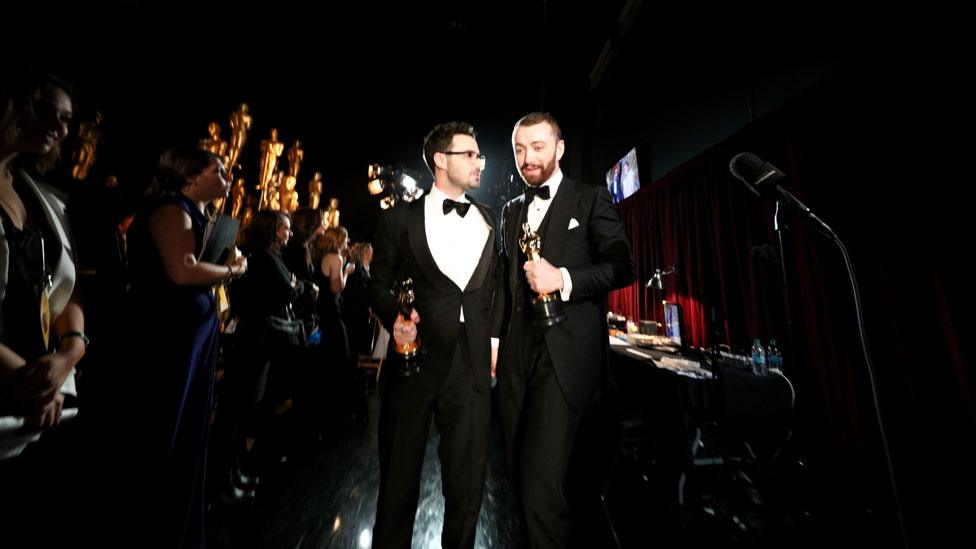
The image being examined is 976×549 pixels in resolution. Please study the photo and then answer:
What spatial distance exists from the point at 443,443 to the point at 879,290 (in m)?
3.37

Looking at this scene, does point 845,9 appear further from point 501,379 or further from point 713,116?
point 501,379

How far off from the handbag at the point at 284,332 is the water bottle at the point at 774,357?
4402mm

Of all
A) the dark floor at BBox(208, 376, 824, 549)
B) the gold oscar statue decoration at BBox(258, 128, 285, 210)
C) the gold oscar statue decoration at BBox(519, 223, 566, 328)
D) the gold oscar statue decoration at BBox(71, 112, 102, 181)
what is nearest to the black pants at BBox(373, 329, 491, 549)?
the gold oscar statue decoration at BBox(519, 223, 566, 328)

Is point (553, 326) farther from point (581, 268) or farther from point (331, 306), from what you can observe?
point (331, 306)

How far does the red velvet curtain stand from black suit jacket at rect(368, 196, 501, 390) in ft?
5.20

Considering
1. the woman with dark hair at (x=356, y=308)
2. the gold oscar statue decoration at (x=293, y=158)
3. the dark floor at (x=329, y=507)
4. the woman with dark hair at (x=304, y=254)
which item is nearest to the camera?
the dark floor at (x=329, y=507)

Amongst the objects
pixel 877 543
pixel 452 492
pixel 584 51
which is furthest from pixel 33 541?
pixel 584 51

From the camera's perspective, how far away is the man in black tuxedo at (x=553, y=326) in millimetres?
1398

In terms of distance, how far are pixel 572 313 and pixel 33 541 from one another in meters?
2.09

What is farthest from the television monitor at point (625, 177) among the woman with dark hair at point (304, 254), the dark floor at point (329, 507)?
the dark floor at point (329, 507)

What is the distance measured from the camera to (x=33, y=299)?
3.47ft

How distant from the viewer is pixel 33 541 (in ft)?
3.47

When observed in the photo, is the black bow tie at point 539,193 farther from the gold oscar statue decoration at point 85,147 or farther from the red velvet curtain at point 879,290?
the gold oscar statue decoration at point 85,147

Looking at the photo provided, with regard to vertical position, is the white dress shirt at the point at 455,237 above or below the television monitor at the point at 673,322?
above
